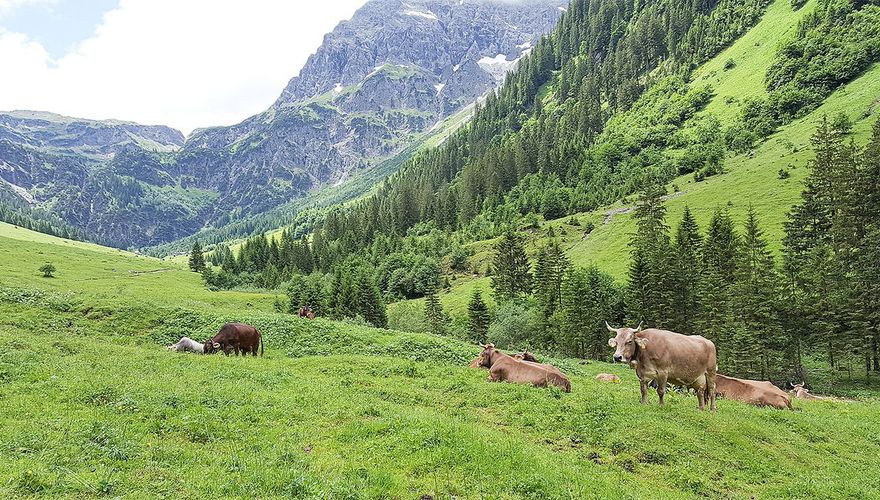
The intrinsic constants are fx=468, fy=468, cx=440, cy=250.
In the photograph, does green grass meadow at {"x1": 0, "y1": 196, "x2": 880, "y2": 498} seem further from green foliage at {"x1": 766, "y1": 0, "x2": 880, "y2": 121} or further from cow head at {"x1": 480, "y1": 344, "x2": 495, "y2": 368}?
green foliage at {"x1": 766, "y1": 0, "x2": 880, "y2": 121}

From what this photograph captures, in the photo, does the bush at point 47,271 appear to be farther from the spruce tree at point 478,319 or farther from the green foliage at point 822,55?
the green foliage at point 822,55

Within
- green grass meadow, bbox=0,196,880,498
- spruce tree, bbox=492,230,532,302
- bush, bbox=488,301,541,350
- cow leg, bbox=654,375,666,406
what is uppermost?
spruce tree, bbox=492,230,532,302

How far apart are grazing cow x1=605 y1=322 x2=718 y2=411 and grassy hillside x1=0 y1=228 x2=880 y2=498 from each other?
115 cm

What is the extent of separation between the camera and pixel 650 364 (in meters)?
18.2

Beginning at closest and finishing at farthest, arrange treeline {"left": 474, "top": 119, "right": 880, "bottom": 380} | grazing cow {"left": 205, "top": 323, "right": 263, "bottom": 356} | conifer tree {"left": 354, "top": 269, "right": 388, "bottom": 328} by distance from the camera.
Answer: grazing cow {"left": 205, "top": 323, "right": 263, "bottom": 356}
treeline {"left": 474, "top": 119, "right": 880, "bottom": 380}
conifer tree {"left": 354, "top": 269, "right": 388, "bottom": 328}

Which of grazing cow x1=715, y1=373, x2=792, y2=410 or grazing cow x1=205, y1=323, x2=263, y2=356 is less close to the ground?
grazing cow x1=205, y1=323, x2=263, y2=356

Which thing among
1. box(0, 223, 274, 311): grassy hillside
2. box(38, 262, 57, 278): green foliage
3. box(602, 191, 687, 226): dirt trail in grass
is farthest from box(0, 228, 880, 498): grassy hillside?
box(602, 191, 687, 226): dirt trail in grass

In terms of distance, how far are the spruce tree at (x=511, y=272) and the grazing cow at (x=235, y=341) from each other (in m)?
73.3

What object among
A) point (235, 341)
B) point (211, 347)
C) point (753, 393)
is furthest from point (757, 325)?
point (211, 347)

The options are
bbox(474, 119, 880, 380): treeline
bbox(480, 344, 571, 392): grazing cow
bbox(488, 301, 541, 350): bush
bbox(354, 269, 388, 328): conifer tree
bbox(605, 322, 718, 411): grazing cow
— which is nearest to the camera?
bbox(605, 322, 718, 411): grazing cow

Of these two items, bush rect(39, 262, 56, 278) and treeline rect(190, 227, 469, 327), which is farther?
bush rect(39, 262, 56, 278)

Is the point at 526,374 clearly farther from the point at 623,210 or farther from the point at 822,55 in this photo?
the point at 822,55

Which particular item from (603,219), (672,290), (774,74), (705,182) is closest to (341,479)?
(672,290)

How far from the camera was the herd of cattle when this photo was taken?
18.2 meters
